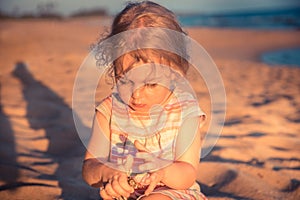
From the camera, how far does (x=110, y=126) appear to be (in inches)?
61.4

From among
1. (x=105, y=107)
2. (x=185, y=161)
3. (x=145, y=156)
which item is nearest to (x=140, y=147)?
(x=145, y=156)

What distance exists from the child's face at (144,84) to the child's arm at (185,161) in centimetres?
17

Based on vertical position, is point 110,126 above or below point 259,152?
above

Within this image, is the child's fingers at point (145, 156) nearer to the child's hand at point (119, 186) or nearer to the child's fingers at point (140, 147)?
the child's fingers at point (140, 147)

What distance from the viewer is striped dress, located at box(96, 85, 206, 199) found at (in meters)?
1.49

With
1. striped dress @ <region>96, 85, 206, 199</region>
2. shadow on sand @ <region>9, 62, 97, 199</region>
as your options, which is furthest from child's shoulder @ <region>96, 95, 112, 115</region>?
shadow on sand @ <region>9, 62, 97, 199</region>

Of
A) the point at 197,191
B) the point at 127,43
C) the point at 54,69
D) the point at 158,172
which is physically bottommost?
the point at 54,69

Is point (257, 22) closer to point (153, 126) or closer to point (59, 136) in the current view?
point (59, 136)

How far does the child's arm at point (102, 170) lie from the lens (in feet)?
3.92

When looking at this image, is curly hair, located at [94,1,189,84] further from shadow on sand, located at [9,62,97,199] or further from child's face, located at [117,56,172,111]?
shadow on sand, located at [9,62,97,199]

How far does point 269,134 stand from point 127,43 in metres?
1.95

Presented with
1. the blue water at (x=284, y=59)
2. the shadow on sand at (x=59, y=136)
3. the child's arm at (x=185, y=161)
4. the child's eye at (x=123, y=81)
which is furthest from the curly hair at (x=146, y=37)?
the blue water at (x=284, y=59)

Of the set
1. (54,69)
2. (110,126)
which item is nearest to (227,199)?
(110,126)

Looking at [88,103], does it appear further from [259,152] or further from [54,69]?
[54,69]
